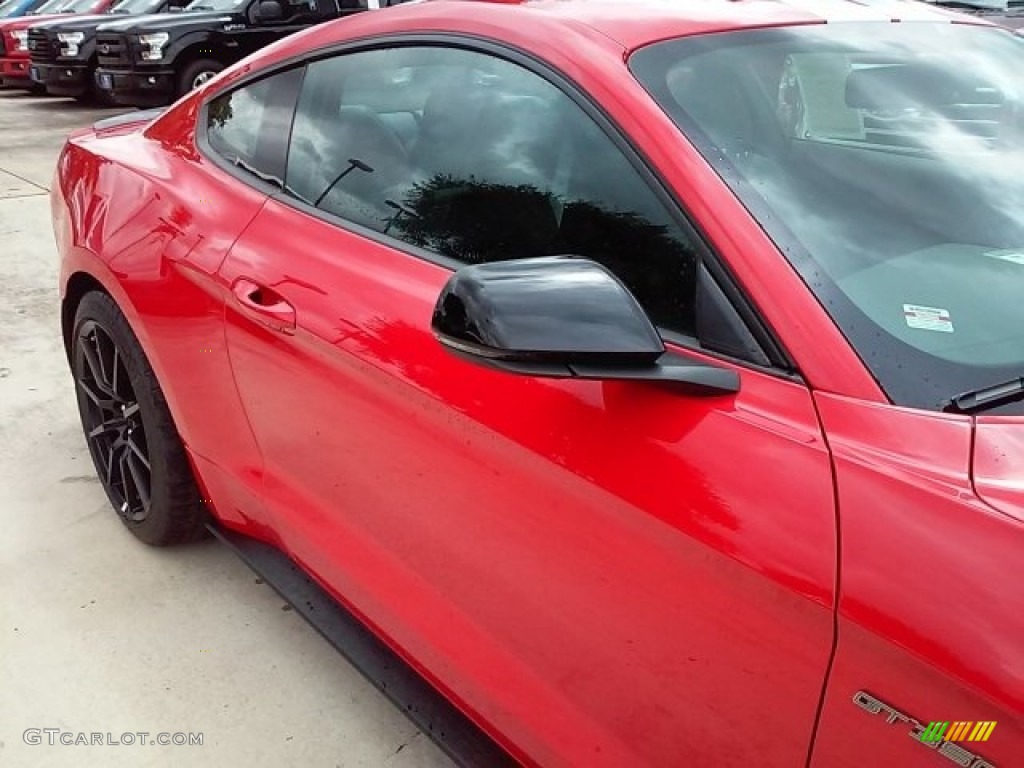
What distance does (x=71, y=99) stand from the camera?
14.9 metres

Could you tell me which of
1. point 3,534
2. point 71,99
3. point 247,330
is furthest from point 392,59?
point 71,99

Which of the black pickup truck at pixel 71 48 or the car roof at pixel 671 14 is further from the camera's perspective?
the black pickup truck at pixel 71 48

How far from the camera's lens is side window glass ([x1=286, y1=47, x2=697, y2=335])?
149cm

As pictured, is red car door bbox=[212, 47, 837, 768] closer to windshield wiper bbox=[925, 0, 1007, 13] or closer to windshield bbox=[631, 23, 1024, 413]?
windshield bbox=[631, 23, 1024, 413]

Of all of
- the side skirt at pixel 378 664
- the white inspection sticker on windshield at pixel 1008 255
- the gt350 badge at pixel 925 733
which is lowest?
the side skirt at pixel 378 664

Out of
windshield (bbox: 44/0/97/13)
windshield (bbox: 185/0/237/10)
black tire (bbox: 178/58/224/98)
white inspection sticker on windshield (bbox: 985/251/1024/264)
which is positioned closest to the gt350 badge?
white inspection sticker on windshield (bbox: 985/251/1024/264)

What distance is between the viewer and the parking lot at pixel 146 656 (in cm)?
216

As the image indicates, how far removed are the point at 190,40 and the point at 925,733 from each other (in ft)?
37.3

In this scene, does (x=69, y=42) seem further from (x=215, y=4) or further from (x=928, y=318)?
(x=928, y=318)

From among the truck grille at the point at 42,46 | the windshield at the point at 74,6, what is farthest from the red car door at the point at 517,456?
the windshield at the point at 74,6

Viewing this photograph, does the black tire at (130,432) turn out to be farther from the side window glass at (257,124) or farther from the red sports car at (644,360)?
the side window glass at (257,124)

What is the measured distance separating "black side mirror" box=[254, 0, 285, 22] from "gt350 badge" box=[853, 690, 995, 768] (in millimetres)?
11166

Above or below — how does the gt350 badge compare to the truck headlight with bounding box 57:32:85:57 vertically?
above

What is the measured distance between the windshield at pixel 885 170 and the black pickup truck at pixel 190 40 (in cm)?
994
